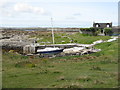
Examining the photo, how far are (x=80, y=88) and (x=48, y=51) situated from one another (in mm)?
40548

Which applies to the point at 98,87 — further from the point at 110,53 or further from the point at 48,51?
the point at 48,51

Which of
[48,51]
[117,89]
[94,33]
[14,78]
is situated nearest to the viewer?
[117,89]

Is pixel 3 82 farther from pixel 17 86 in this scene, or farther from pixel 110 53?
pixel 110 53

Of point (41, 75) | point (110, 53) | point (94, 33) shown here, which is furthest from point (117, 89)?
point (94, 33)

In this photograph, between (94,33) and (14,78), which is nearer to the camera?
(14,78)

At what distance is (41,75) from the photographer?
24.5 metres

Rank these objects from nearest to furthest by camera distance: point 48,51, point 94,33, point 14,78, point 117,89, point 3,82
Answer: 1. point 117,89
2. point 3,82
3. point 14,78
4. point 48,51
5. point 94,33

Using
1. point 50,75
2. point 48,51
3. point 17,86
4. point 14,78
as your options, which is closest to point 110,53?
point 48,51

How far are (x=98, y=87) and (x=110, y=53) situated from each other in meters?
27.9

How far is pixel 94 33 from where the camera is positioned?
92.2m

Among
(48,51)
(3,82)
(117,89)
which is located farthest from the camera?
(48,51)

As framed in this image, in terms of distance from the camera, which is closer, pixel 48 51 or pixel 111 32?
pixel 48 51

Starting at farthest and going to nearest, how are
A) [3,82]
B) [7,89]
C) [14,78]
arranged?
[14,78] → [3,82] → [7,89]

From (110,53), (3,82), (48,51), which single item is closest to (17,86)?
(3,82)
